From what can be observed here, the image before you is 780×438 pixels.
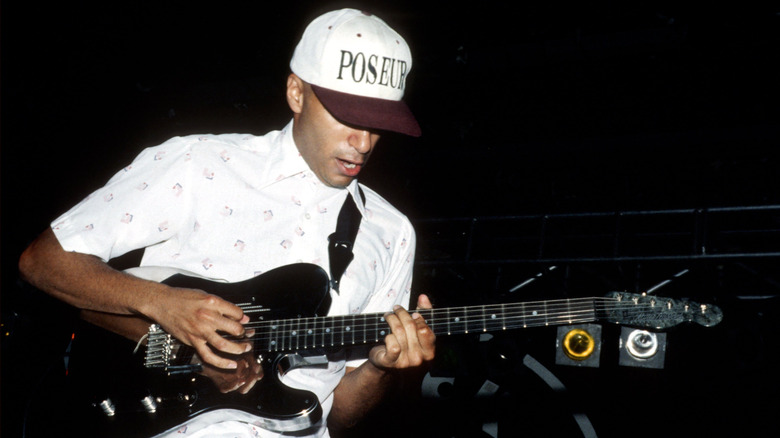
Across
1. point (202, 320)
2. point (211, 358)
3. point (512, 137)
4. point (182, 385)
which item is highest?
point (512, 137)

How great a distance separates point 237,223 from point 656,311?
5.13ft

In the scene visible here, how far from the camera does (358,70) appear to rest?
2529mm

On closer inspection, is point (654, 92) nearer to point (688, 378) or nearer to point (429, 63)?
point (429, 63)

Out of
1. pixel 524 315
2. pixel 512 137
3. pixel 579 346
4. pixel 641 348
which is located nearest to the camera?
pixel 524 315

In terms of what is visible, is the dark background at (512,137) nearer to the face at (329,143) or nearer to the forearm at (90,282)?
the face at (329,143)

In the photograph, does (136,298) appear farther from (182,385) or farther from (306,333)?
(306,333)

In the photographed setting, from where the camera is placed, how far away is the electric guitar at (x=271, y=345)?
2.20 metres

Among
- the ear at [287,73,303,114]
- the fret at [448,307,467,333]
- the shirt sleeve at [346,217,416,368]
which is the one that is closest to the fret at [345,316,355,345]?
the shirt sleeve at [346,217,416,368]

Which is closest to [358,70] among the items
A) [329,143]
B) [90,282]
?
A: [329,143]

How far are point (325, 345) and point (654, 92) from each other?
5.46m

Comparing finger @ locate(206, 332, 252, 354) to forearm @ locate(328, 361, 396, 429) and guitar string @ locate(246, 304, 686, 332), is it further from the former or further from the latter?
forearm @ locate(328, 361, 396, 429)

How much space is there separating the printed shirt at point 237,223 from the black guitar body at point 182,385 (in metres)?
0.07

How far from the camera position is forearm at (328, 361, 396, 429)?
2.54m

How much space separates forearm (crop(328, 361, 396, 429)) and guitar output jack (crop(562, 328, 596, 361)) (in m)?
1.74
